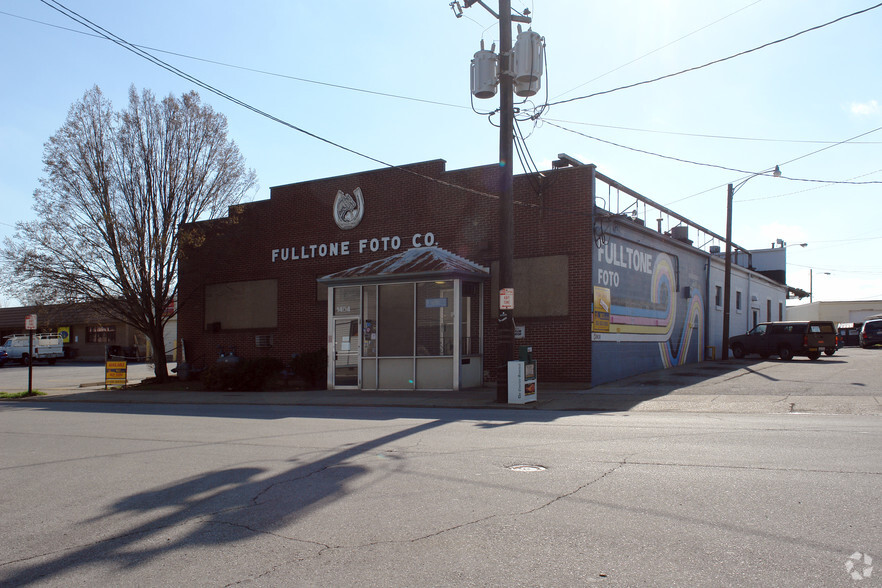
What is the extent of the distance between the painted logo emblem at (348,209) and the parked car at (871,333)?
34.1m

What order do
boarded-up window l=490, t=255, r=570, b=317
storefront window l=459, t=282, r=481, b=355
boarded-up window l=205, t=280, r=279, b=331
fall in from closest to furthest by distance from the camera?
boarded-up window l=490, t=255, r=570, b=317 → storefront window l=459, t=282, r=481, b=355 → boarded-up window l=205, t=280, r=279, b=331

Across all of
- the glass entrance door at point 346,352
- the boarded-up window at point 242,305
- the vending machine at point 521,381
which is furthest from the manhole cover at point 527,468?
the boarded-up window at point 242,305

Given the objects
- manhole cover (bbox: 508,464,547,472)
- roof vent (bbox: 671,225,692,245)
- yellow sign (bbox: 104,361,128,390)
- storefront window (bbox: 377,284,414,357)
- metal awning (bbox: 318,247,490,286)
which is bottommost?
yellow sign (bbox: 104,361,128,390)

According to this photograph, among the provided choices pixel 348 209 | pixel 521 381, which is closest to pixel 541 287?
pixel 521 381

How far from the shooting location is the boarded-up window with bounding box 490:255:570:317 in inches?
760

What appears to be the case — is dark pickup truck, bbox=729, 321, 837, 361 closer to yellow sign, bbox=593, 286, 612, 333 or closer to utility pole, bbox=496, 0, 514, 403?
yellow sign, bbox=593, 286, 612, 333

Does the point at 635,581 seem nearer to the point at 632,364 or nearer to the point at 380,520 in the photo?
the point at 380,520

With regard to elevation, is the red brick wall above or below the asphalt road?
above

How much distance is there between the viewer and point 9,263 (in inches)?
888

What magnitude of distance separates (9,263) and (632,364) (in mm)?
20553

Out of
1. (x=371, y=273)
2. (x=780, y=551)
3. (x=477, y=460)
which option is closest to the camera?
(x=780, y=551)

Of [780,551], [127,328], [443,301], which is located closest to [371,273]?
[443,301]

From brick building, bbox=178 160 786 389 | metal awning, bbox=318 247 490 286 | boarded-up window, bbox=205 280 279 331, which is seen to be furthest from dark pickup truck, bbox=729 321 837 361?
boarded-up window, bbox=205 280 279 331

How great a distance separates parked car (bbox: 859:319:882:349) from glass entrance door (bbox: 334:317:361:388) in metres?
34.8
